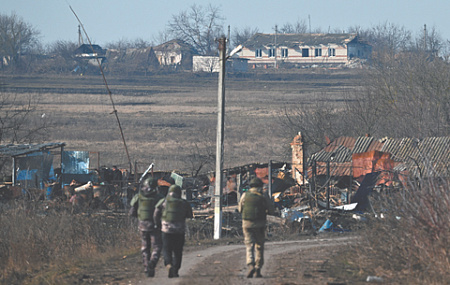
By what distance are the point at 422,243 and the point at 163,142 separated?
36.0 m

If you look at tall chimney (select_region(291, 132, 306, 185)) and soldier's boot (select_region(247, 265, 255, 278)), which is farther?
tall chimney (select_region(291, 132, 306, 185))

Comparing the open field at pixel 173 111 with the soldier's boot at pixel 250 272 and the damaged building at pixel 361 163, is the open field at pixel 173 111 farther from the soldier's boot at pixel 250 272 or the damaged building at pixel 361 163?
the soldier's boot at pixel 250 272

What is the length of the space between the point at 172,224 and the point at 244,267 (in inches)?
75.4

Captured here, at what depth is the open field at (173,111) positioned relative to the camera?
1692 inches

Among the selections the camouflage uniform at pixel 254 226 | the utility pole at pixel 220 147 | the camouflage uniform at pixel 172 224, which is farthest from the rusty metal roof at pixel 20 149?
the camouflage uniform at pixel 254 226

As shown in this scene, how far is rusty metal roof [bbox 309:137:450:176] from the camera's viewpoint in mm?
25500

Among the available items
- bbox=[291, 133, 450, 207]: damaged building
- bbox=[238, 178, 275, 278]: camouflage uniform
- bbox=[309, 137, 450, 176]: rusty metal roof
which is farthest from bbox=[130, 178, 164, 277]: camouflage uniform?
bbox=[309, 137, 450, 176]: rusty metal roof

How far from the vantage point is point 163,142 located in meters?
46.0

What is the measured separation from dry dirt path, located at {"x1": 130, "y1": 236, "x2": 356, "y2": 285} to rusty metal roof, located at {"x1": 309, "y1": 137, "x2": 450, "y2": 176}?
1112 cm

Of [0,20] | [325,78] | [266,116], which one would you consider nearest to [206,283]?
[266,116]

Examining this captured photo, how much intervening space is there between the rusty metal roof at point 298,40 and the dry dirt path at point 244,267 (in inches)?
3734

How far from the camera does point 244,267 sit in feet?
39.0

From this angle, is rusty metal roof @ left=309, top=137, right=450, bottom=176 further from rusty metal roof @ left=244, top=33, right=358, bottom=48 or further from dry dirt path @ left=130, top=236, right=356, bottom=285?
rusty metal roof @ left=244, top=33, right=358, bottom=48

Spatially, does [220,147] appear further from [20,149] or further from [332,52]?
[332,52]
